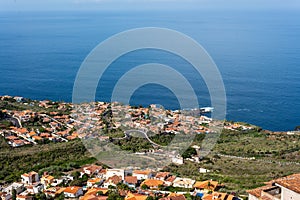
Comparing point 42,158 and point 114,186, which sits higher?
point 42,158

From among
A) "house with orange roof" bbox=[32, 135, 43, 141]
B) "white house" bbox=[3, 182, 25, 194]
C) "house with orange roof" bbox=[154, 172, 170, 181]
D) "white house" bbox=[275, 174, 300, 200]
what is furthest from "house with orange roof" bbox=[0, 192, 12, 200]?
"white house" bbox=[275, 174, 300, 200]

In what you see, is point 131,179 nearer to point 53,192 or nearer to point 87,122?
point 53,192

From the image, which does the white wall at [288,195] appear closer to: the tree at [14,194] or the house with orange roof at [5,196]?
the tree at [14,194]

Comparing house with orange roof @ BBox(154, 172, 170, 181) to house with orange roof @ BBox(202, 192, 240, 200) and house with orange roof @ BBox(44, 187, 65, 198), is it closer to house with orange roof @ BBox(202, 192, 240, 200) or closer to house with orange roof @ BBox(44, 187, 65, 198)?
house with orange roof @ BBox(202, 192, 240, 200)

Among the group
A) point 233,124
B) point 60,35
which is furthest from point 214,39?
point 233,124

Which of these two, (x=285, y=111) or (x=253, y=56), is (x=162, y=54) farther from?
(x=285, y=111)

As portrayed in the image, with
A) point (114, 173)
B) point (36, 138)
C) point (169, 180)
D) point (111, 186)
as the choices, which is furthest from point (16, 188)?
point (36, 138)
